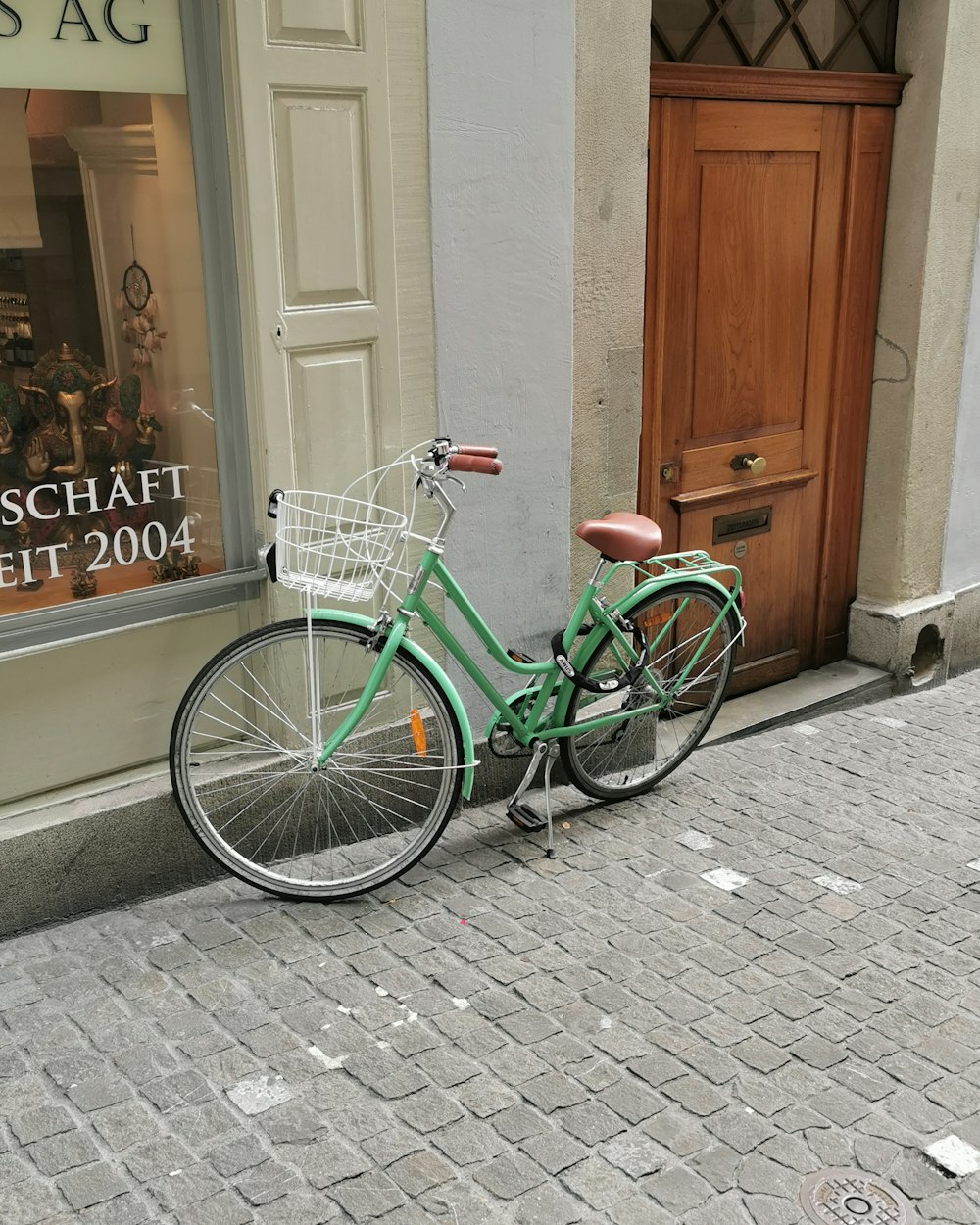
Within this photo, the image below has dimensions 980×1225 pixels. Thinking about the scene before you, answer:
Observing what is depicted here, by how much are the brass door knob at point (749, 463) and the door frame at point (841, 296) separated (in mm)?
504

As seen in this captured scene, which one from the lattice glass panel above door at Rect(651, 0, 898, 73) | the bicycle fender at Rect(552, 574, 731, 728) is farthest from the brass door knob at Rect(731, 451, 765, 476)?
the lattice glass panel above door at Rect(651, 0, 898, 73)

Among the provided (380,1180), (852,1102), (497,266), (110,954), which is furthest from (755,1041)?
(497,266)

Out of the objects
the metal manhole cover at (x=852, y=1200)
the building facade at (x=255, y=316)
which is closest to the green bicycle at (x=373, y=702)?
the building facade at (x=255, y=316)

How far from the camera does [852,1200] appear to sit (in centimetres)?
292

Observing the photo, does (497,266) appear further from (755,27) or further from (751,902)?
(751,902)

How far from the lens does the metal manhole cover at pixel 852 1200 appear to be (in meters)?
2.86

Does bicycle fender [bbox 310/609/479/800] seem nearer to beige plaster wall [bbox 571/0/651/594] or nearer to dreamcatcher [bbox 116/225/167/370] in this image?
dreamcatcher [bbox 116/225/167/370]

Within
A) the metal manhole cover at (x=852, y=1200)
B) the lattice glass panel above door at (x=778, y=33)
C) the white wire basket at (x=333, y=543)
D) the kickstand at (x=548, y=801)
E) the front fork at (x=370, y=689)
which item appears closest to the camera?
the metal manhole cover at (x=852, y=1200)

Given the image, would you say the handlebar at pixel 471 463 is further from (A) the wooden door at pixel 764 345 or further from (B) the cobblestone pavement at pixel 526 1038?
(A) the wooden door at pixel 764 345

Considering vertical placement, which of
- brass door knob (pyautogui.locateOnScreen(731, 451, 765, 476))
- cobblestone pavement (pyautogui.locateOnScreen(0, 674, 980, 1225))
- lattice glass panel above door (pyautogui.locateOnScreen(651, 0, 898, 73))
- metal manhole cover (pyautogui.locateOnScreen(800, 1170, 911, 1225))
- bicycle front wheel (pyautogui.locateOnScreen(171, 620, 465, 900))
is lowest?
metal manhole cover (pyautogui.locateOnScreen(800, 1170, 911, 1225))

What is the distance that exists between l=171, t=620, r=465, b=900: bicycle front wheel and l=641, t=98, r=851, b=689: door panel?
1.71 meters

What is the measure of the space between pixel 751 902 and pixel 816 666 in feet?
8.33

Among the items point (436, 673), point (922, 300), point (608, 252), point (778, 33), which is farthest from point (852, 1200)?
point (778, 33)

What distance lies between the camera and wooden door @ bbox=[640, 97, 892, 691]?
531 centimetres
